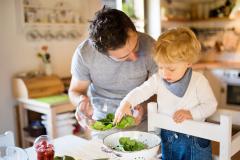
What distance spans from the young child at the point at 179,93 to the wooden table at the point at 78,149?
18 centimetres

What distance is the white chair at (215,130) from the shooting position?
982mm

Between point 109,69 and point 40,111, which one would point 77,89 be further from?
point 40,111

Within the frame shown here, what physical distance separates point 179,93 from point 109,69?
1.21 feet

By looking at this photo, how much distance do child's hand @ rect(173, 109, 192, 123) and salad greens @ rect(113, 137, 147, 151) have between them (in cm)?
15

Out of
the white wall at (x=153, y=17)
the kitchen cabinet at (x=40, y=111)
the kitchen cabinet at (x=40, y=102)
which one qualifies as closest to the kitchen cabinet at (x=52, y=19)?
the kitchen cabinet at (x=40, y=102)

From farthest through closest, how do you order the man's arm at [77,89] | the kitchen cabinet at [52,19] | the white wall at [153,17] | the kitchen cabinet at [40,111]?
the white wall at [153,17] < the kitchen cabinet at [52,19] < the kitchen cabinet at [40,111] < the man's arm at [77,89]

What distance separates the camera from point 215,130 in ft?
3.28

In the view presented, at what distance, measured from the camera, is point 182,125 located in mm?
1081

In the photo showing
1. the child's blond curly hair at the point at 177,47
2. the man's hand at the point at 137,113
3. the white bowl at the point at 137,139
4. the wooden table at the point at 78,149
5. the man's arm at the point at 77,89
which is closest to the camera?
the white bowl at the point at 137,139

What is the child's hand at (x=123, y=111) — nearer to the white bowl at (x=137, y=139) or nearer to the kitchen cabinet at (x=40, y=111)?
the white bowl at (x=137, y=139)

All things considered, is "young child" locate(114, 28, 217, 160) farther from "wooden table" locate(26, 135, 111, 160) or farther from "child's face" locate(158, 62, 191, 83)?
"wooden table" locate(26, 135, 111, 160)

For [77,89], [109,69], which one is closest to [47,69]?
[77,89]

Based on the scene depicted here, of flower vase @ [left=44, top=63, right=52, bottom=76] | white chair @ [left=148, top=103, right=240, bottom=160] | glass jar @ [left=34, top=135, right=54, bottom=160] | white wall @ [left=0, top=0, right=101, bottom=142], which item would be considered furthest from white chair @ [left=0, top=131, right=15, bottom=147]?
flower vase @ [left=44, top=63, right=52, bottom=76]

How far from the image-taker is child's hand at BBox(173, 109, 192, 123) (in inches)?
42.9
